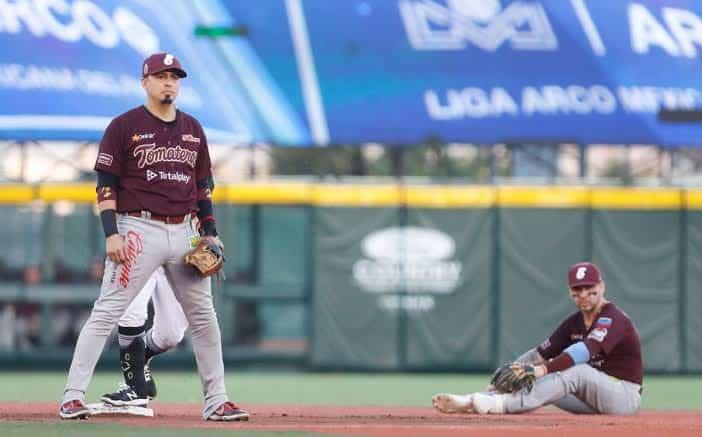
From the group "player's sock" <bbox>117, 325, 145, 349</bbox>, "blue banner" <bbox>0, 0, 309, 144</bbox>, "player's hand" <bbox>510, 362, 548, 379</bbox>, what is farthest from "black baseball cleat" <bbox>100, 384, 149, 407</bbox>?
"blue banner" <bbox>0, 0, 309, 144</bbox>

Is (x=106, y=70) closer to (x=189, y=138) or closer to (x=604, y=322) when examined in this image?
(x=604, y=322)

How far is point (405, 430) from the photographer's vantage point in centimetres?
817

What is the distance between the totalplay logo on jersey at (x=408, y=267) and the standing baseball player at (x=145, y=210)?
34.0ft

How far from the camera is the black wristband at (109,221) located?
26.6 ft

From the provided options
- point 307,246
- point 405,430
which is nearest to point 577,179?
point 307,246

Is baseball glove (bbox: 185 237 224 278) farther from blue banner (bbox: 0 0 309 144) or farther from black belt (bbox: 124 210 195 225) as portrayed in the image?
blue banner (bbox: 0 0 309 144)

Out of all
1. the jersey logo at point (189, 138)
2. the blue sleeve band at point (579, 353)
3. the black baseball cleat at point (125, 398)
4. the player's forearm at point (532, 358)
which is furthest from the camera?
the player's forearm at point (532, 358)

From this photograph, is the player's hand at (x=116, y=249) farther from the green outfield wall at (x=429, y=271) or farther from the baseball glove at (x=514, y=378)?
the green outfield wall at (x=429, y=271)

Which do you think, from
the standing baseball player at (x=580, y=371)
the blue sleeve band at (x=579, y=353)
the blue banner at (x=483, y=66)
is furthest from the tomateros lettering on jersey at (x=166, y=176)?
the blue banner at (x=483, y=66)

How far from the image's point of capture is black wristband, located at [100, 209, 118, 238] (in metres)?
8.11

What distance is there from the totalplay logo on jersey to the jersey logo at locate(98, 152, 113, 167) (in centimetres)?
1071

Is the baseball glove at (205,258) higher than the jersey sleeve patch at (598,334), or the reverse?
the baseball glove at (205,258)

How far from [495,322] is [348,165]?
12256 mm

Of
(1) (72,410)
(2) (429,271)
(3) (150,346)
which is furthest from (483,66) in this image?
(1) (72,410)
